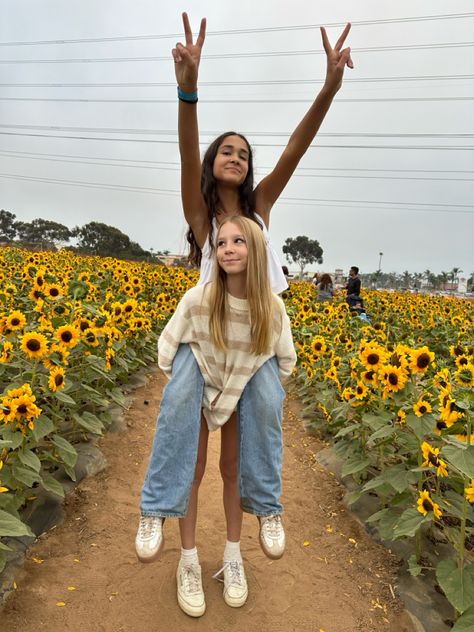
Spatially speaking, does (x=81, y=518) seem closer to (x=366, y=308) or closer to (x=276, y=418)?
(x=276, y=418)

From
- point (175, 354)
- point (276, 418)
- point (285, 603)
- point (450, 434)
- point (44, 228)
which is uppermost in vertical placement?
point (44, 228)

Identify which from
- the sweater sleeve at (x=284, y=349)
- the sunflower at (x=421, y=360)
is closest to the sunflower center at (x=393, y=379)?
the sunflower at (x=421, y=360)

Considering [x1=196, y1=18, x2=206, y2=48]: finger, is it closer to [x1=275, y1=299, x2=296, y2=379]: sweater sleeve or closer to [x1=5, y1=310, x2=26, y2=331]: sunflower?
[x1=275, y1=299, x2=296, y2=379]: sweater sleeve

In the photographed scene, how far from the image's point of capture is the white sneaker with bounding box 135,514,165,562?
5.94 ft

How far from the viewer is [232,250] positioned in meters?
1.87

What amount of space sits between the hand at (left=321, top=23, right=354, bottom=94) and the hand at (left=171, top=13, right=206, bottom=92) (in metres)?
0.57

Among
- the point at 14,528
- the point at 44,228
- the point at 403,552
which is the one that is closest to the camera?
the point at 14,528

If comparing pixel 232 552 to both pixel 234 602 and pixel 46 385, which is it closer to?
pixel 234 602

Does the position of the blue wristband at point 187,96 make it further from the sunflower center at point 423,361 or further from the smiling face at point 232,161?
the sunflower center at point 423,361

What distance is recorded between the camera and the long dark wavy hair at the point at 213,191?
2.12m

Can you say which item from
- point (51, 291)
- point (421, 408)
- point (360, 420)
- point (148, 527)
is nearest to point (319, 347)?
point (360, 420)

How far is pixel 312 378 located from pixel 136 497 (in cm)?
230

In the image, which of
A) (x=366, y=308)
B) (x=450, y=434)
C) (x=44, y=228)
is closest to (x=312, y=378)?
(x=450, y=434)

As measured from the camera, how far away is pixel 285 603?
7.39ft
